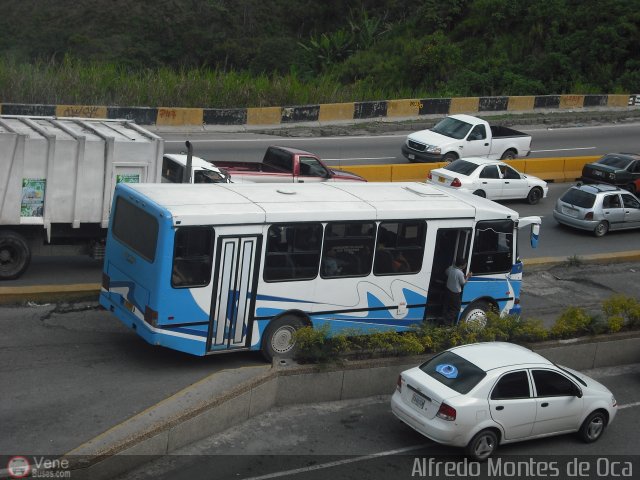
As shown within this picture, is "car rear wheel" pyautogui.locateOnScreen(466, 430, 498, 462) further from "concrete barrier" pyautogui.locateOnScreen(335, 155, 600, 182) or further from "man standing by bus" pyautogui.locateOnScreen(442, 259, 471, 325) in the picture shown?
"concrete barrier" pyautogui.locateOnScreen(335, 155, 600, 182)

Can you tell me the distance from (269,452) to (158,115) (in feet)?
77.1

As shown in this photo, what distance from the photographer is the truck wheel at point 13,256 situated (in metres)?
16.6

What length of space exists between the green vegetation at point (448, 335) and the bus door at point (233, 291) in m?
0.90

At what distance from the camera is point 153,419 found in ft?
36.9

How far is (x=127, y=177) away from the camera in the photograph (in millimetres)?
17250

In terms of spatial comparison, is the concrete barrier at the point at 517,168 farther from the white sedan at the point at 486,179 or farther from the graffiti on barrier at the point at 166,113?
the graffiti on barrier at the point at 166,113

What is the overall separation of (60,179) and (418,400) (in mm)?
8132

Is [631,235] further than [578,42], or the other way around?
[578,42]

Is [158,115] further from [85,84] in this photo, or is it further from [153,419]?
[153,419]

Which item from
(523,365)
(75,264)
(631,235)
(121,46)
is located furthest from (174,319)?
(121,46)

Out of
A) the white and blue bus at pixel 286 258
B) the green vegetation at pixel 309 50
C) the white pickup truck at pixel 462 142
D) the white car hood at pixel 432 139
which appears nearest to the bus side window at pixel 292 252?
the white and blue bus at pixel 286 258

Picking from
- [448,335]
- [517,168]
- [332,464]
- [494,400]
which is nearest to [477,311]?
[448,335]

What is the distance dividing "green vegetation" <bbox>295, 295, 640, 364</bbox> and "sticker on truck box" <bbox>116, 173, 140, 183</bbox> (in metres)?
5.48

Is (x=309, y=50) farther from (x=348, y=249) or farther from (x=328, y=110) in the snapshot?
(x=348, y=249)
